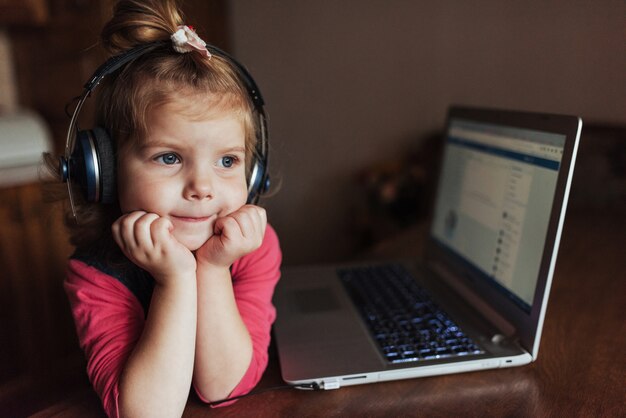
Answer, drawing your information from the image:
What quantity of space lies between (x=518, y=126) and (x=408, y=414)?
50 cm

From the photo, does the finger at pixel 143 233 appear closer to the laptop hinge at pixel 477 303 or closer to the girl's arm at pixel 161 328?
the girl's arm at pixel 161 328

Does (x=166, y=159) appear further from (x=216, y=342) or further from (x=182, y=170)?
(x=216, y=342)

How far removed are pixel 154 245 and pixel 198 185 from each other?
9 cm

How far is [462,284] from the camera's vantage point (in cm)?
101

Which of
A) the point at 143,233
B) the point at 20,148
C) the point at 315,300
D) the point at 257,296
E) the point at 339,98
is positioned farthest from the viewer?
the point at 339,98

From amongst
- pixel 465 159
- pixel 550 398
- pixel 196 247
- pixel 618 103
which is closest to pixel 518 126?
pixel 465 159

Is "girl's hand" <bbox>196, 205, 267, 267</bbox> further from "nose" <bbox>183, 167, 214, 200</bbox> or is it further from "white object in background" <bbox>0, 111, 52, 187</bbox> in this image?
"white object in background" <bbox>0, 111, 52, 187</bbox>

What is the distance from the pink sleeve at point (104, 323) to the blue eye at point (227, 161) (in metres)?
0.21

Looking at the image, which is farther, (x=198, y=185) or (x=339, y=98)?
(x=339, y=98)

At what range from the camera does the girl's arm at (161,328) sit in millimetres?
592

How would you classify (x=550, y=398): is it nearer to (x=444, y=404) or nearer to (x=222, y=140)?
(x=444, y=404)

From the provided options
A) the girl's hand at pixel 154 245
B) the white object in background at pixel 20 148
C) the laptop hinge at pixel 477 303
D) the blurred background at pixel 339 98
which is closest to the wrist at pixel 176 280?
the girl's hand at pixel 154 245

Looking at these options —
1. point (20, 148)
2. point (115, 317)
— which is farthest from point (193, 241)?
point (20, 148)

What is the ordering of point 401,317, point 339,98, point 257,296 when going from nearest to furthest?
point 257,296
point 401,317
point 339,98
